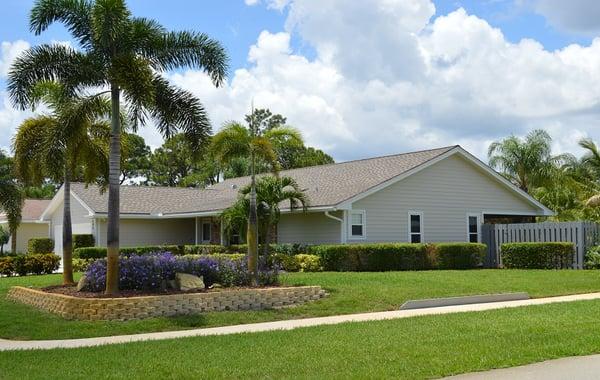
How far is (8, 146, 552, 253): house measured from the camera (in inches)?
1009

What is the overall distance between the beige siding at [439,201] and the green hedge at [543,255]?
3.48m

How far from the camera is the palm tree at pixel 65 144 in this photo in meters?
15.7

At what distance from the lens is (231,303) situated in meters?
14.5

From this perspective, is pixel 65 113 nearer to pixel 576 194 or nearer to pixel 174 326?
pixel 174 326

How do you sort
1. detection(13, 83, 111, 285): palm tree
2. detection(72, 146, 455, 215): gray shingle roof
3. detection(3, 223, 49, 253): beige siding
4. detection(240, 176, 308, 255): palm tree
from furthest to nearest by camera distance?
detection(3, 223, 49, 253): beige siding → detection(72, 146, 455, 215): gray shingle roof → detection(240, 176, 308, 255): palm tree → detection(13, 83, 111, 285): palm tree

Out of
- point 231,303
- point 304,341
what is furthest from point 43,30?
point 304,341

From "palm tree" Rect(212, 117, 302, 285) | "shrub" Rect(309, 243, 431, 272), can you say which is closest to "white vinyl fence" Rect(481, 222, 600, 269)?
"shrub" Rect(309, 243, 431, 272)

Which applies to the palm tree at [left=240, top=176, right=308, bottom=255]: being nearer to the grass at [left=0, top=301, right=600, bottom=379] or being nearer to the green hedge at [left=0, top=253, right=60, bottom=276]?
the green hedge at [left=0, top=253, right=60, bottom=276]

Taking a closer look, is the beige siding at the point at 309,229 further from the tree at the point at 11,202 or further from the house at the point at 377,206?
the tree at the point at 11,202

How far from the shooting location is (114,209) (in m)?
14.8

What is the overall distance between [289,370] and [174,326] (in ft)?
16.3

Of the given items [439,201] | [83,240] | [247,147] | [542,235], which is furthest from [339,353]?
[83,240]

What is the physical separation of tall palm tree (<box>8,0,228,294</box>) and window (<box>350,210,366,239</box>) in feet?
33.4

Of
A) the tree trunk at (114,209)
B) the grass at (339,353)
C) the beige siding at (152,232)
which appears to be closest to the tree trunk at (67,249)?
the tree trunk at (114,209)
